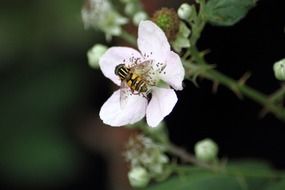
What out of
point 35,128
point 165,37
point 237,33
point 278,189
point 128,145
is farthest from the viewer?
point 35,128

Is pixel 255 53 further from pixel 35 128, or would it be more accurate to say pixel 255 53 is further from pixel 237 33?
pixel 35 128

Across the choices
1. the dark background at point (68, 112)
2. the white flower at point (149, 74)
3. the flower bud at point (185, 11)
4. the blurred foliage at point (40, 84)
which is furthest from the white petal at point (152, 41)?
the blurred foliage at point (40, 84)

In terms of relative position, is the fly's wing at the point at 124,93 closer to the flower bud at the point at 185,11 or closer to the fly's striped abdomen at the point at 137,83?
the fly's striped abdomen at the point at 137,83

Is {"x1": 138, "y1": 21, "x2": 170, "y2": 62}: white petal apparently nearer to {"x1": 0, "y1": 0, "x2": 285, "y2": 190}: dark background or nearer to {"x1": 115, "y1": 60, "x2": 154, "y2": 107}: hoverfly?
{"x1": 115, "y1": 60, "x2": 154, "y2": 107}: hoverfly

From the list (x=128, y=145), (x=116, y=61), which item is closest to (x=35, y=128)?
(x=128, y=145)

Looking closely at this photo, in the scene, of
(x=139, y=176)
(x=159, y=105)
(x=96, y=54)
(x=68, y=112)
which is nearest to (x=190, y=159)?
(x=139, y=176)

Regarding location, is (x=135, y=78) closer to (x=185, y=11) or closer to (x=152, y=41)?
(x=152, y=41)
